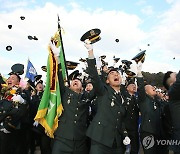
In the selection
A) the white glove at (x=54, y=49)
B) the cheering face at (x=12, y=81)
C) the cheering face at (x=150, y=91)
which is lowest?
the cheering face at (x=150, y=91)

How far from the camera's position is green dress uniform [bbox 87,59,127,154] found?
503 cm

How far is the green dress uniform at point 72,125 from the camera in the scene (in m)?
5.53

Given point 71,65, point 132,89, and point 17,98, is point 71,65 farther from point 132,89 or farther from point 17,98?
point 132,89

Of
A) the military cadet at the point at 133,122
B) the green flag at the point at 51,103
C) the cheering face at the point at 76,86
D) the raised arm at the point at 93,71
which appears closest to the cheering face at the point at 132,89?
the military cadet at the point at 133,122

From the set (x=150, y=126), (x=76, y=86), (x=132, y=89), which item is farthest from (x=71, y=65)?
(x=150, y=126)

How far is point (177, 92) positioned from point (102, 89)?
1298 mm

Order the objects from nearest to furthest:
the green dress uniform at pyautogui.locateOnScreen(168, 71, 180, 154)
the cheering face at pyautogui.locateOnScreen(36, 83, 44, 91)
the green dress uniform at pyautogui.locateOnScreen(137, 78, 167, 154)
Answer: the green dress uniform at pyautogui.locateOnScreen(168, 71, 180, 154)
the green dress uniform at pyautogui.locateOnScreen(137, 78, 167, 154)
the cheering face at pyautogui.locateOnScreen(36, 83, 44, 91)

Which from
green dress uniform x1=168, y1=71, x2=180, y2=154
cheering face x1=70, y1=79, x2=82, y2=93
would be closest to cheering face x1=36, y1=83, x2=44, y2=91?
cheering face x1=70, y1=79, x2=82, y2=93

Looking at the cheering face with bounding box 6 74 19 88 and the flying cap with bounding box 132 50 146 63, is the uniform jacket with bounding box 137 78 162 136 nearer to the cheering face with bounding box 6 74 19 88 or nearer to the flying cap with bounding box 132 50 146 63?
the flying cap with bounding box 132 50 146 63

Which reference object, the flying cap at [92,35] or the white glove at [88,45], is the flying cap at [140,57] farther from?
the white glove at [88,45]

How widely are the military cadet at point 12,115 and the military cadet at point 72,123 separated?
41.9 inches

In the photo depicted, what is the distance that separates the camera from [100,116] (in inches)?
205

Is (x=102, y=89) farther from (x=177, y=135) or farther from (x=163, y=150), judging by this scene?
(x=163, y=150)

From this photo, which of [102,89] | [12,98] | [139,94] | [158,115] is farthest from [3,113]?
[158,115]
